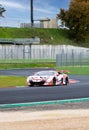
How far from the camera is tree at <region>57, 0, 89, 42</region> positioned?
94.6 meters

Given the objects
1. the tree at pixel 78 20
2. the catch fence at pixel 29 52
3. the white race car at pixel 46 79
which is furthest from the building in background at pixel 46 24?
the white race car at pixel 46 79

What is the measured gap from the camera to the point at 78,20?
95188 mm

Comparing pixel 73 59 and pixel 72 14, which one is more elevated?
pixel 72 14

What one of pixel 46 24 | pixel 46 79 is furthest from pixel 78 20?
pixel 46 79

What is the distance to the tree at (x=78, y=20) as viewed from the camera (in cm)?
9456

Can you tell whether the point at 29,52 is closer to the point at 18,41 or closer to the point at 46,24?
the point at 18,41

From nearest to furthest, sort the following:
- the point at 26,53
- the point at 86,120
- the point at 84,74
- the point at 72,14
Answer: the point at 86,120 < the point at 84,74 < the point at 26,53 < the point at 72,14

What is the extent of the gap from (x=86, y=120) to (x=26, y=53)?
62.7 meters

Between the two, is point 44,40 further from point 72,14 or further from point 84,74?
point 84,74

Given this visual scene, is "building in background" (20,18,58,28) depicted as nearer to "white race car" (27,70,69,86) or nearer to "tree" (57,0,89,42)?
"tree" (57,0,89,42)

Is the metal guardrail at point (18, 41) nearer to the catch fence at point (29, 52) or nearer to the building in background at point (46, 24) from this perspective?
the catch fence at point (29, 52)

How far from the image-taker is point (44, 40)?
289 ft

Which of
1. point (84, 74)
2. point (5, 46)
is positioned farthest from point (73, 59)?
point (5, 46)

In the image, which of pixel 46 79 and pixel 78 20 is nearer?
pixel 46 79
